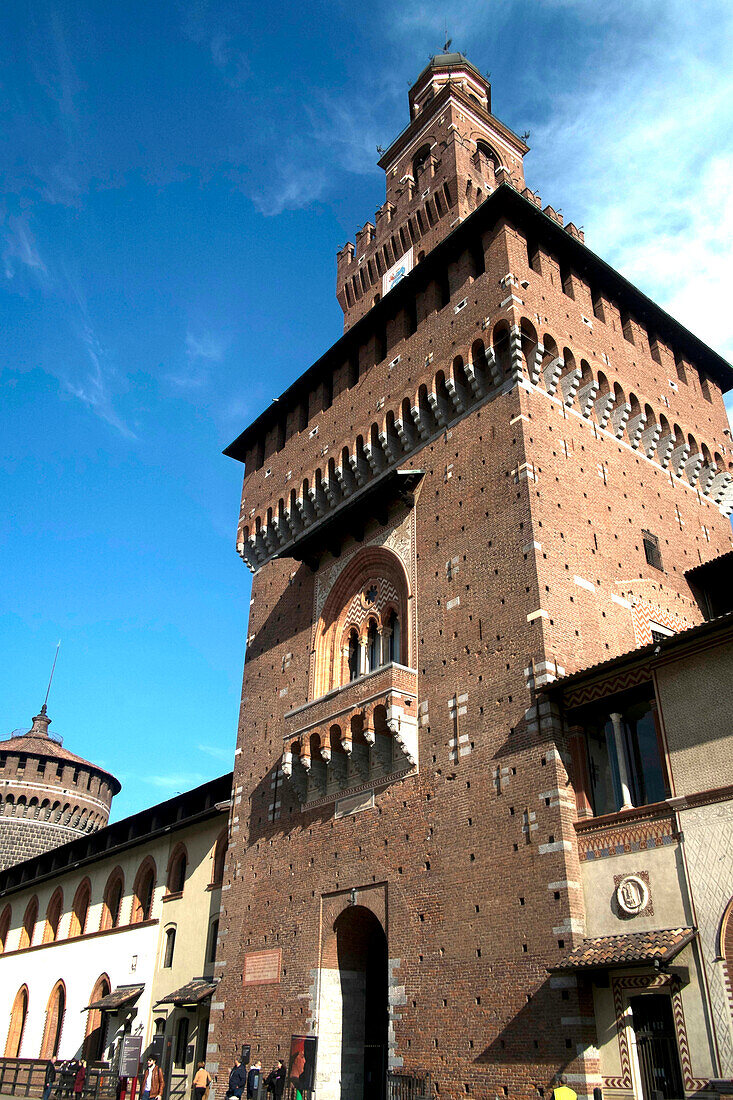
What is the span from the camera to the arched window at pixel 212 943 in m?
22.2

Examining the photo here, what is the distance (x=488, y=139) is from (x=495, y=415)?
14.3 m

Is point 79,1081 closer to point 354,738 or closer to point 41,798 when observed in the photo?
point 354,738

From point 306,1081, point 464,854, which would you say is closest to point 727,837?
point 464,854

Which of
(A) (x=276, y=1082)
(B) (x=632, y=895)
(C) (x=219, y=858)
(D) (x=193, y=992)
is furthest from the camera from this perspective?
(C) (x=219, y=858)

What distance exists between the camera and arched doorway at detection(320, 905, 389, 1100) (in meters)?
16.4

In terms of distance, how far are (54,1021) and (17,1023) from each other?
11.9 ft

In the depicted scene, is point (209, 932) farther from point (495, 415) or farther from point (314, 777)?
point (495, 415)

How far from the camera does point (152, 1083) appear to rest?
1928 cm

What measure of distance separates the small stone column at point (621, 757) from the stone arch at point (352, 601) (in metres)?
6.03

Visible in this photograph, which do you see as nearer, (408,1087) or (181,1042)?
(408,1087)

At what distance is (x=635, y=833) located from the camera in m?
12.4

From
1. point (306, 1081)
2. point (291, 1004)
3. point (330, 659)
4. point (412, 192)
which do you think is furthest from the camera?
point (412, 192)

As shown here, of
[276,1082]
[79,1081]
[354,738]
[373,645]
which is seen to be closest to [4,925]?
[79,1081]

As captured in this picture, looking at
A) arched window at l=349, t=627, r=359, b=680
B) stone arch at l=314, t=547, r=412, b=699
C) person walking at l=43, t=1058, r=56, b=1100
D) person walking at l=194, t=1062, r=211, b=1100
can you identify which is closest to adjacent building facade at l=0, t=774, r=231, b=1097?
person walking at l=43, t=1058, r=56, b=1100
